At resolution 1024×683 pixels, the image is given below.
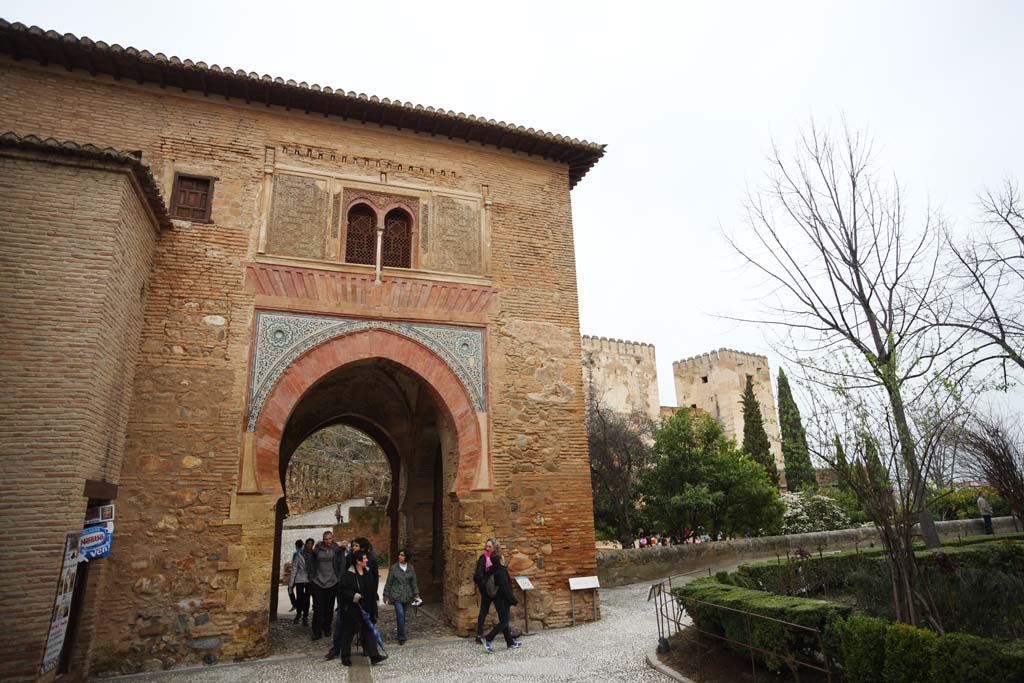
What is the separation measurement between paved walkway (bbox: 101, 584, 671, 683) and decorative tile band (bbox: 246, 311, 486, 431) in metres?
3.00

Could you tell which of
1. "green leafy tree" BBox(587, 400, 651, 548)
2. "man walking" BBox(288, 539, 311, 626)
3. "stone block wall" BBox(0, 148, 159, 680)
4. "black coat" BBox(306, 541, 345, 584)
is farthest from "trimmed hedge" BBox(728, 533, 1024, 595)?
"stone block wall" BBox(0, 148, 159, 680)

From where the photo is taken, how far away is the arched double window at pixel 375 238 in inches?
378

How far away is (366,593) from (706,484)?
426 inches

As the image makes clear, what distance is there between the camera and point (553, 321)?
10258 millimetres

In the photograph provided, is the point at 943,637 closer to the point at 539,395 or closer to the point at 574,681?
the point at 574,681

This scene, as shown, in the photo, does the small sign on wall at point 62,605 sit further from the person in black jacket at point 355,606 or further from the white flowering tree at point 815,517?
the white flowering tree at point 815,517

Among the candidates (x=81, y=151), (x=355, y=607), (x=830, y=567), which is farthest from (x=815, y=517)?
(x=81, y=151)

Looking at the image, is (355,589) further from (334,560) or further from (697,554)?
(697,554)

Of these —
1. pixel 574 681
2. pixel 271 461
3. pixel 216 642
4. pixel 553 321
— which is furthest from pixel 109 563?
pixel 553 321

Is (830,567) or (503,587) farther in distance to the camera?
(830,567)

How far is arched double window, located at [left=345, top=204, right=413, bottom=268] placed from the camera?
961 centimetres

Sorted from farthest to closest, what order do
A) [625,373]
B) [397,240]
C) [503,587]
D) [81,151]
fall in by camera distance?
[625,373]
[397,240]
[503,587]
[81,151]

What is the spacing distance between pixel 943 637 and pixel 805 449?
1.92 meters

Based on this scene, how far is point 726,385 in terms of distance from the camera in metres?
42.0
